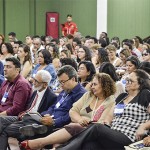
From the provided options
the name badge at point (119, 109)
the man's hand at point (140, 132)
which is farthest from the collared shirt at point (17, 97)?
the man's hand at point (140, 132)

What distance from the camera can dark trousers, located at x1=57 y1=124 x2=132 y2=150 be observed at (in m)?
3.89

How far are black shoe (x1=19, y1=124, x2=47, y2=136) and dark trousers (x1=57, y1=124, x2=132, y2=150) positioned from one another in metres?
0.52

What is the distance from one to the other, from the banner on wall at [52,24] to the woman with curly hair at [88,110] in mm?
11396

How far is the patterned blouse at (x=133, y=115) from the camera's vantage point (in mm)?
4012

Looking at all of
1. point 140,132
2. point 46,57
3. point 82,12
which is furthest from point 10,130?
point 82,12

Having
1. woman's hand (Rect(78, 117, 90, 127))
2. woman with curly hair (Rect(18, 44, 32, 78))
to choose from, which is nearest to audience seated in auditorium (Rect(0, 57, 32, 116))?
woman's hand (Rect(78, 117, 90, 127))

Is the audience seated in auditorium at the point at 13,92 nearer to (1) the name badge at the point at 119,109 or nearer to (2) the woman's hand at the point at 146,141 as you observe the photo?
(1) the name badge at the point at 119,109

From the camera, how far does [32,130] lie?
4.36 meters

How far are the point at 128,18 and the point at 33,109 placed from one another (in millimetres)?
9943

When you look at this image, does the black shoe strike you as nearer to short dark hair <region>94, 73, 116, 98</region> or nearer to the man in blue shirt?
the man in blue shirt

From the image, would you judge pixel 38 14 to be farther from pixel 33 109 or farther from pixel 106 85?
pixel 106 85

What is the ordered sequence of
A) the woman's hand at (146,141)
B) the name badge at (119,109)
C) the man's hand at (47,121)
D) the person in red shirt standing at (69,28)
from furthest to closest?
the person in red shirt standing at (69,28) < the man's hand at (47,121) < the name badge at (119,109) < the woman's hand at (146,141)

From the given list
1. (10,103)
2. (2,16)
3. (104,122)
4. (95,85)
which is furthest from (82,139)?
(2,16)

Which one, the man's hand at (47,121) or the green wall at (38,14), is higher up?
the green wall at (38,14)
